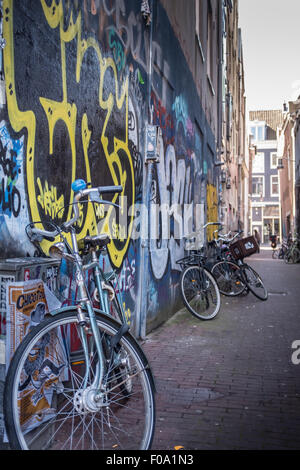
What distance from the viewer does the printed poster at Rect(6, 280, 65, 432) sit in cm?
225

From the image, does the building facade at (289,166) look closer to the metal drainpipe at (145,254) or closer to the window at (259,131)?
the window at (259,131)

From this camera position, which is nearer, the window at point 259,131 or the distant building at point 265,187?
the distant building at point 265,187

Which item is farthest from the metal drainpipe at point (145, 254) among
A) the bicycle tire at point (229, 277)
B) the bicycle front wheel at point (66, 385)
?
the bicycle tire at point (229, 277)

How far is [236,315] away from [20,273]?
16.8ft

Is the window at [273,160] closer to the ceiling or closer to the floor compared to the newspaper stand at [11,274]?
closer to the ceiling

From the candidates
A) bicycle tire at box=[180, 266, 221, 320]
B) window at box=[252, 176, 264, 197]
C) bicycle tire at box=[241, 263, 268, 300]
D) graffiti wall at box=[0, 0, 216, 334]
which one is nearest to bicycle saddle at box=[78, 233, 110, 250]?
graffiti wall at box=[0, 0, 216, 334]

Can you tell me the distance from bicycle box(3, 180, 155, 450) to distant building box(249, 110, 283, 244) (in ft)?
157

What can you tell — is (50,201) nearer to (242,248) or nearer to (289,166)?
(242,248)

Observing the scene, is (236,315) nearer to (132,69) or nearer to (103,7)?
(132,69)

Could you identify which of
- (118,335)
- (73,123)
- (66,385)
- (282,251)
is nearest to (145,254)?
(73,123)

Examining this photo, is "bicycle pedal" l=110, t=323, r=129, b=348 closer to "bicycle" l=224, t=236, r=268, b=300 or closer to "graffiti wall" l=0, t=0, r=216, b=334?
"graffiti wall" l=0, t=0, r=216, b=334

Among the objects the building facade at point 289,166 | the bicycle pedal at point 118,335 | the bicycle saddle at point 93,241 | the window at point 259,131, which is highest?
the window at point 259,131

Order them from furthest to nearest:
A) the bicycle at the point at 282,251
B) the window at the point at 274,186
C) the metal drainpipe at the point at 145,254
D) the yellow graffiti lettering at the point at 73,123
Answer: the window at the point at 274,186
the bicycle at the point at 282,251
the metal drainpipe at the point at 145,254
the yellow graffiti lettering at the point at 73,123

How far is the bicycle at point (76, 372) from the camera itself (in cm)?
220
